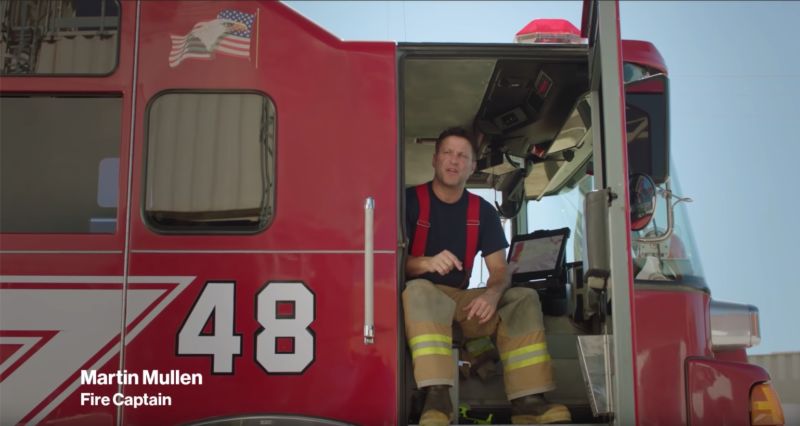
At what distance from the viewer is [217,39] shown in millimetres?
3590

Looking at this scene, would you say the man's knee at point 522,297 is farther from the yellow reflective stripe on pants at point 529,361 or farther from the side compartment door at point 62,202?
the side compartment door at point 62,202

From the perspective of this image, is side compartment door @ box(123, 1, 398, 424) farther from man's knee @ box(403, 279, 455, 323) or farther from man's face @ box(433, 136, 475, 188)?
man's face @ box(433, 136, 475, 188)

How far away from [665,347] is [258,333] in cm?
174

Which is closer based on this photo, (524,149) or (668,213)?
(668,213)

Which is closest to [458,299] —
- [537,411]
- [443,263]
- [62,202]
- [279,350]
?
[443,263]

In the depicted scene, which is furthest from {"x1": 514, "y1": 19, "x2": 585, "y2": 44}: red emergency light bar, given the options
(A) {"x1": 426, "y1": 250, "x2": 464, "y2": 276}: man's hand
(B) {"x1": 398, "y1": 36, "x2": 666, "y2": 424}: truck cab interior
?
(A) {"x1": 426, "y1": 250, "x2": 464, "y2": 276}: man's hand

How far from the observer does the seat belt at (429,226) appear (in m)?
4.00

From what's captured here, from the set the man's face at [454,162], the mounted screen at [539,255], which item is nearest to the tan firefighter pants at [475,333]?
the man's face at [454,162]

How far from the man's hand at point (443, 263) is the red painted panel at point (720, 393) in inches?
44.3

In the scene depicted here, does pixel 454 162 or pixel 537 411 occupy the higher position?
pixel 454 162

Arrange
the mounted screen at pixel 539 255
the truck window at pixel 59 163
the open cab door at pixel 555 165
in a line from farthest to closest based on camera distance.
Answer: the mounted screen at pixel 539 255 < the truck window at pixel 59 163 < the open cab door at pixel 555 165

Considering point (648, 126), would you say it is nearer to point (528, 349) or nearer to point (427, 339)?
point (528, 349)

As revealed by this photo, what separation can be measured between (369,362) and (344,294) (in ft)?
1.03

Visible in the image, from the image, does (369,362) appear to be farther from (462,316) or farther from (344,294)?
(462,316)
